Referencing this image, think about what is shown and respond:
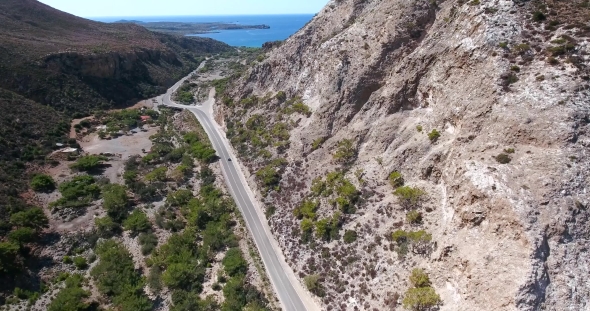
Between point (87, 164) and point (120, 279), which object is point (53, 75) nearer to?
point (87, 164)

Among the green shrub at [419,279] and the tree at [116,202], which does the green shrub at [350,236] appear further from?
the tree at [116,202]

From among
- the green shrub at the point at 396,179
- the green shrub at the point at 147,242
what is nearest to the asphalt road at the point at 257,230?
the green shrub at the point at 147,242

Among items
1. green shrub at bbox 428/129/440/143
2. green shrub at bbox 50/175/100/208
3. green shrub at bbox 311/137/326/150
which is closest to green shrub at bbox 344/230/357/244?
green shrub at bbox 428/129/440/143

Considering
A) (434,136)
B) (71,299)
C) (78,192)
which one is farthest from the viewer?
(78,192)

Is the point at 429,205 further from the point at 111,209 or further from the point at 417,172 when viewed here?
the point at 111,209

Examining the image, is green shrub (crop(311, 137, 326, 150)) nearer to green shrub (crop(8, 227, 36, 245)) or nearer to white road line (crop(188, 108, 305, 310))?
white road line (crop(188, 108, 305, 310))

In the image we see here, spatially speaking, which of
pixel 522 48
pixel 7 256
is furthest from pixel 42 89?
pixel 522 48
